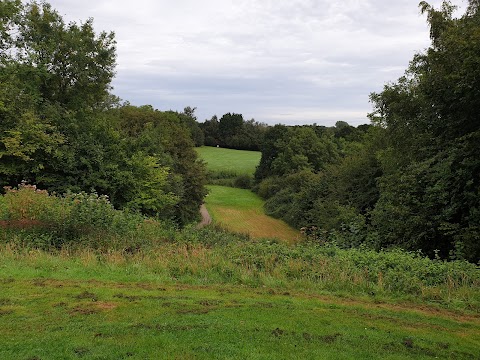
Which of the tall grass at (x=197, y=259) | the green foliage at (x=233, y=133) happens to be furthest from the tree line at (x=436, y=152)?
the green foliage at (x=233, y=133)

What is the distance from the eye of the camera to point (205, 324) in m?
6.02

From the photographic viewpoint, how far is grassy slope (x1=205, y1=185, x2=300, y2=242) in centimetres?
4428

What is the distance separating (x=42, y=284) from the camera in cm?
800

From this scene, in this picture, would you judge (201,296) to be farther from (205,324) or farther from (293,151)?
(293,151)

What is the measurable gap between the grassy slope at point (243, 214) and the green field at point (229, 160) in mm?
7768

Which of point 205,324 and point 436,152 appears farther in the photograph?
point 436,152

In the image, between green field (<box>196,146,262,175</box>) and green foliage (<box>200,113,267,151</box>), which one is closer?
green field (<box>196,146,262,175</box>)

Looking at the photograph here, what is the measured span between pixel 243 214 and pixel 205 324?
160 feet

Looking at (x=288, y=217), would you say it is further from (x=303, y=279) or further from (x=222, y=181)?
(x=303, y=279)

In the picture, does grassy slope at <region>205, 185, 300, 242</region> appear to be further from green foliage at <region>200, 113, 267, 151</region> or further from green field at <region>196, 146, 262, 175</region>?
green foliage at <region>200, 113, 267, 151</region>

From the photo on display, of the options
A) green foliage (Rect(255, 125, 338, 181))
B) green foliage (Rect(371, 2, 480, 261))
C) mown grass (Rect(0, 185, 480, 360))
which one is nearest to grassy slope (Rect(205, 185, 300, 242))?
green foliage (Rect(255, 125, 338, 181))

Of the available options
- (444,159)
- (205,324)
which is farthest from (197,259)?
(444,159)

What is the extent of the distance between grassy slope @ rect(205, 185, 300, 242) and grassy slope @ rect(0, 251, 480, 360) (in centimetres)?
3019

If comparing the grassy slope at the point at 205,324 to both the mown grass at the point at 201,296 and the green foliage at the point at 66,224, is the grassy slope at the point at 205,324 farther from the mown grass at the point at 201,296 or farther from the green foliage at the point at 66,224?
the green foliage at the point at 66,224
